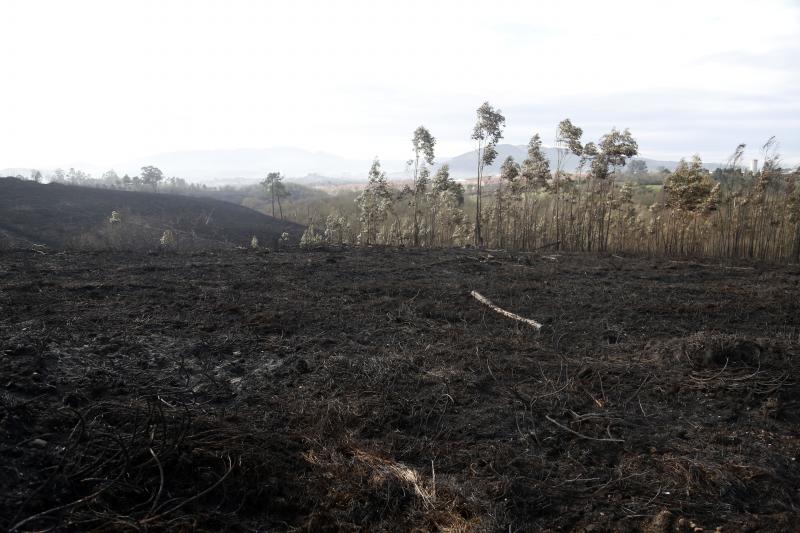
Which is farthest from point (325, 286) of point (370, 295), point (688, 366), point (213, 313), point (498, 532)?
point (498, 532)

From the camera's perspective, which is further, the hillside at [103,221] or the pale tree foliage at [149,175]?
the pale tree foliage at [149,175]

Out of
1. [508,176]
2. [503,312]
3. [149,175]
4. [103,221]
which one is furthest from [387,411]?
[149,175]

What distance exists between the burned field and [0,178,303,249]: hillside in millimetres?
10466

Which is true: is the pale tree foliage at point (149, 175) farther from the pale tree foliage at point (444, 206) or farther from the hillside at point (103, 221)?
the pale tree foliage at point (444, 206)

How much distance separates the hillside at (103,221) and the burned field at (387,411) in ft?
34.3

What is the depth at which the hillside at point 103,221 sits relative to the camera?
16766mm

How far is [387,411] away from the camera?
4.20 meters

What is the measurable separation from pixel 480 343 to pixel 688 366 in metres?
2.15

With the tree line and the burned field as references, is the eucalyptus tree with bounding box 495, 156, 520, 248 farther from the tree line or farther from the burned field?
the burned field

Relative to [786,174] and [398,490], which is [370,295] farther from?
[786,174]

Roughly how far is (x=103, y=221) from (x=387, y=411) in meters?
19.8

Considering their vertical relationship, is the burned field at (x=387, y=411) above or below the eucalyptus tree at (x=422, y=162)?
below

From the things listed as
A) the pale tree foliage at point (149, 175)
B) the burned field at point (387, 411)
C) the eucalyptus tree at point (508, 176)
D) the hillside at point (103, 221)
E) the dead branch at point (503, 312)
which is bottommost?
the burned field at point (387, 411)

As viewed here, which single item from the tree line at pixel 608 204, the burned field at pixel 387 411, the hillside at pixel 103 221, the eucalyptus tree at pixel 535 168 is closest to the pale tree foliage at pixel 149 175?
the hillside at pixel 103 221
